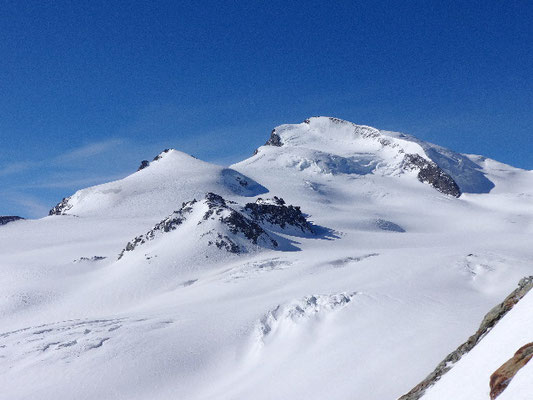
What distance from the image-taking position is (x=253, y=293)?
1558 inches

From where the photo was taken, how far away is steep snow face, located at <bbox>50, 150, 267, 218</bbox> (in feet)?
299

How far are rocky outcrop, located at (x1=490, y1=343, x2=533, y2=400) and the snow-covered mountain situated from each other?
358 millimetres

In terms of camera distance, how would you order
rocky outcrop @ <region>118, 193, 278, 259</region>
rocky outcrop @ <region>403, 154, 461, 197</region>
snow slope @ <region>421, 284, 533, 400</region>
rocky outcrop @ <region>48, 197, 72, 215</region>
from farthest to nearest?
rocky outcrop @ <region>403, 154, 461, 197</region> → rocky outcrop @ <region>48, 197, 72, 215</region> → rocky outcrop @ <region>118, 193, 278, 259</region> → snow slope @ <region>421, 284, 533, 400</region>

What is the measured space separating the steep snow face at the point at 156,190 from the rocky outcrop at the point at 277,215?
22274mm

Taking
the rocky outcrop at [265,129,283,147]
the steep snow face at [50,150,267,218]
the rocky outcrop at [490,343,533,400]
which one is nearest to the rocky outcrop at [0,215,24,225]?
the steep snow face at [50,150,267,218]

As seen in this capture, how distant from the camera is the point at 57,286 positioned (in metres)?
52.6

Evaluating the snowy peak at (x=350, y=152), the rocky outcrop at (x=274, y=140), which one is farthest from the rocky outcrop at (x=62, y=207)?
the rocky outcrop at (x=274, y=140)

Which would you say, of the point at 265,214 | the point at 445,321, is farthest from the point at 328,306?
the point at 265,214

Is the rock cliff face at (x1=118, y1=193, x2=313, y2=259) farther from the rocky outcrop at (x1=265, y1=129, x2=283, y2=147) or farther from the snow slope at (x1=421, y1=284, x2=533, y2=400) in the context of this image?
the rocky outcrop at (x1=265, y1=129, x2=283, y2=147)

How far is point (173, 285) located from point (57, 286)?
13.7 meters

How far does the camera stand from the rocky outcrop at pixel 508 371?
7.49 metres

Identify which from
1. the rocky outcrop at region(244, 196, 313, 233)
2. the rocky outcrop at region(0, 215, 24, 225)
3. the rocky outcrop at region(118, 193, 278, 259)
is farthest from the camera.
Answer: the rocky outcrop at region(0, 215, 24, 225)

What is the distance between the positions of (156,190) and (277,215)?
35462 millimetres

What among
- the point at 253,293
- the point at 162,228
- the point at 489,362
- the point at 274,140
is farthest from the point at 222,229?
the point at 274,140
